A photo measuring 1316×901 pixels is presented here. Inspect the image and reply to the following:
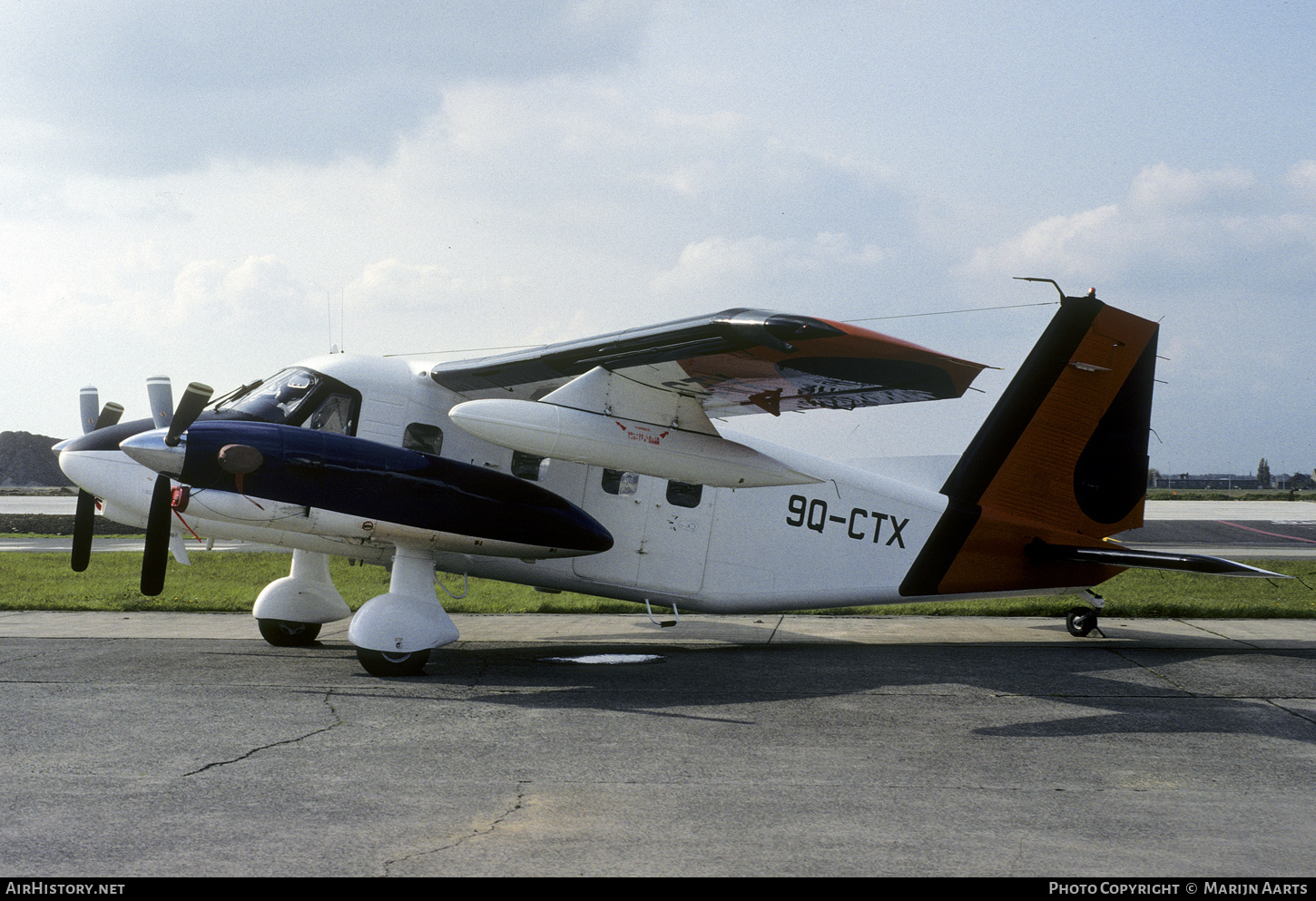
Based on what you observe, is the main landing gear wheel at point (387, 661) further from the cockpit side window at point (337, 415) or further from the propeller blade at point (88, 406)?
the propeller blade at point (88, 406)

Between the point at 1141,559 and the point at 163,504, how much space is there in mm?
10990

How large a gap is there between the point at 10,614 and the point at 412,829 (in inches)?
517

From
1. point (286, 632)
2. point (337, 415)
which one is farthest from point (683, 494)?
point (286, 632)

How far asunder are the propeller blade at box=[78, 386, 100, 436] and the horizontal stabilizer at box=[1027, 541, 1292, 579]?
11.8 m

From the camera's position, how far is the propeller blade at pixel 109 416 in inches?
432

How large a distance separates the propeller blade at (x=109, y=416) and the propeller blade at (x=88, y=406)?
9 cm

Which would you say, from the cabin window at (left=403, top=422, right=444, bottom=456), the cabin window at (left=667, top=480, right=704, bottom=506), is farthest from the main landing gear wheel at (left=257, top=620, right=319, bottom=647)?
the cabin window at (left=667, top=480, right=704, bottom=506)

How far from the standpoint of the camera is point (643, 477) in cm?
1122

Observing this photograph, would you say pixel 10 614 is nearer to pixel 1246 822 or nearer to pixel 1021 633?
pixel 1021 633

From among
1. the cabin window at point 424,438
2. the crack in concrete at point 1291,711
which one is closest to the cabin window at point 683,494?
the cabin window at point 424,438

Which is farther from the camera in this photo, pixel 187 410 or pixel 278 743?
pixel 187 410

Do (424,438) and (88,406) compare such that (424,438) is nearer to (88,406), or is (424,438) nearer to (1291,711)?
(88,406)

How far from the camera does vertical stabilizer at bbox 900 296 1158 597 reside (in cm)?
1185

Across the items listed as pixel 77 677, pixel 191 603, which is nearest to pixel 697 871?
pixel 77 677
